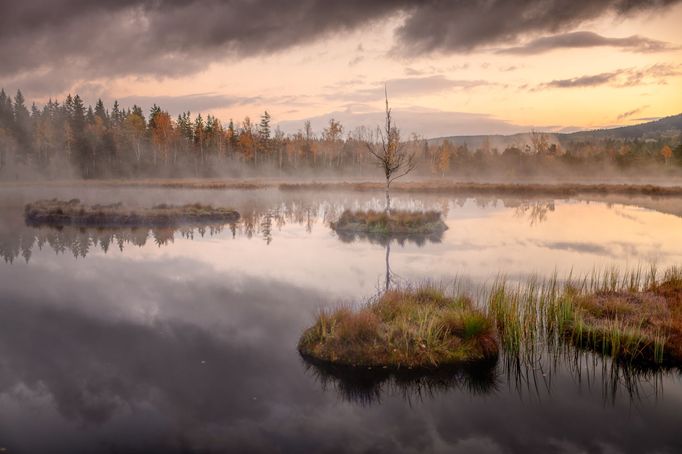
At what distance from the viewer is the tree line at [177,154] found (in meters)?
109

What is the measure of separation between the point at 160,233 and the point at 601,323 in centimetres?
2743

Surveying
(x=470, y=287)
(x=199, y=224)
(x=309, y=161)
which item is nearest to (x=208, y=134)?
(x=309, y=161)

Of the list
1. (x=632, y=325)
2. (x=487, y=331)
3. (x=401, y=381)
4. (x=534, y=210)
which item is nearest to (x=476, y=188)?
(x=534, y=210)

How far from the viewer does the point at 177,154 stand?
398 feet

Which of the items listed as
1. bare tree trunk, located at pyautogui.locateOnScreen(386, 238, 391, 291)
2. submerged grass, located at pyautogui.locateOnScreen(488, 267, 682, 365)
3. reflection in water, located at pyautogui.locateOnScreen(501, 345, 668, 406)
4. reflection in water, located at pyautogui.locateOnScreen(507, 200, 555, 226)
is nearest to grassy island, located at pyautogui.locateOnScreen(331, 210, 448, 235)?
bare tree trunk, located at pyautogui.locateOnScreen(386, 238, 391, 291)

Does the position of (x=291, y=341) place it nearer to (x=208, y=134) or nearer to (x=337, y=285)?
(x=337, y=285)

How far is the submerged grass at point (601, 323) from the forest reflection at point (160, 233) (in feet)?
46.2

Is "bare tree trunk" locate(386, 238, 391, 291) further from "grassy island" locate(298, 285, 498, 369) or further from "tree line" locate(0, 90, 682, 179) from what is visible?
"tree line" locate(0, 90, 682, 179)

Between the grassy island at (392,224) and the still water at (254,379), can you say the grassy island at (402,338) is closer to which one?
the still water at (254,379)

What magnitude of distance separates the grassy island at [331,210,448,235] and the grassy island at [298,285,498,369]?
18.8 metres

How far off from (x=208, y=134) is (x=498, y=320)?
122 meters

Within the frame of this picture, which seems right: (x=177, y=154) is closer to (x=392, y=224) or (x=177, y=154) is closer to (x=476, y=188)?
(x=476, y=188)

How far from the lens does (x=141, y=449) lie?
8.53 m

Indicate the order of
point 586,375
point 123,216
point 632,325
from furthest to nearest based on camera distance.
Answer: point 123,216 < point 632,325 < point 586,375
